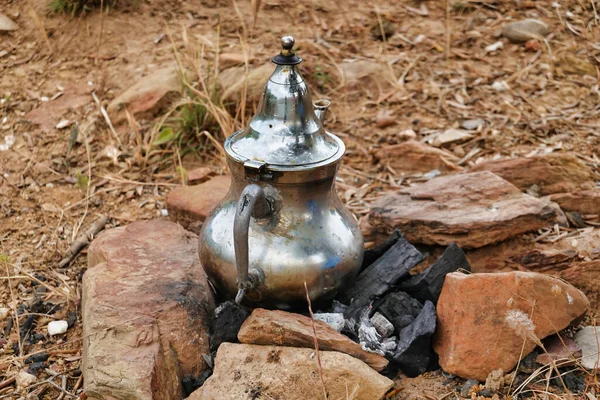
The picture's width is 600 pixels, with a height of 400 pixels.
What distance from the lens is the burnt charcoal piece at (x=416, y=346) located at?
2615 mm

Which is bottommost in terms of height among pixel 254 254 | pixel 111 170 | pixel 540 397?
pixel 111 170

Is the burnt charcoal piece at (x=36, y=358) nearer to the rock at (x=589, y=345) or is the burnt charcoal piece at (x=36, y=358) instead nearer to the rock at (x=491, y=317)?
the rock at (x=491, y=317)

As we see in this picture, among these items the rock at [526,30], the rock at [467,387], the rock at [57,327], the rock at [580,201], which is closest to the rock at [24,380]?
the rock at [57,327]

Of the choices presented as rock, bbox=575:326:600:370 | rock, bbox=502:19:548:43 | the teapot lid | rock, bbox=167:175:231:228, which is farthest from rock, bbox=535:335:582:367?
rock, bbox=502:19:548:43

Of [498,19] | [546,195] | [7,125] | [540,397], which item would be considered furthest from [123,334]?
[498,19]

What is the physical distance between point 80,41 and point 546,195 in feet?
11.9

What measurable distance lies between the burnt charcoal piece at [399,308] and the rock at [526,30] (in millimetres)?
3571

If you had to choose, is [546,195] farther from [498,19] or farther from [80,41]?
[80,41]

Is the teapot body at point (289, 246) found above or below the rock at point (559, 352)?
above

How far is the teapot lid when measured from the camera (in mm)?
2508

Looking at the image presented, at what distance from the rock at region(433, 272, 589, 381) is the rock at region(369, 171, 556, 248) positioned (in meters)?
0.59

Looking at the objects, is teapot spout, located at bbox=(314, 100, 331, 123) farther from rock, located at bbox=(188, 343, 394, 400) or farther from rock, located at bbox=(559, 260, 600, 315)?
rock, located at bbox=(559, 260, 600, 315)

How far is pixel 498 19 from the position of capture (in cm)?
602

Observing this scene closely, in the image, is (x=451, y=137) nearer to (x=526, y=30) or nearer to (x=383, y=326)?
(x=526, y=30)
